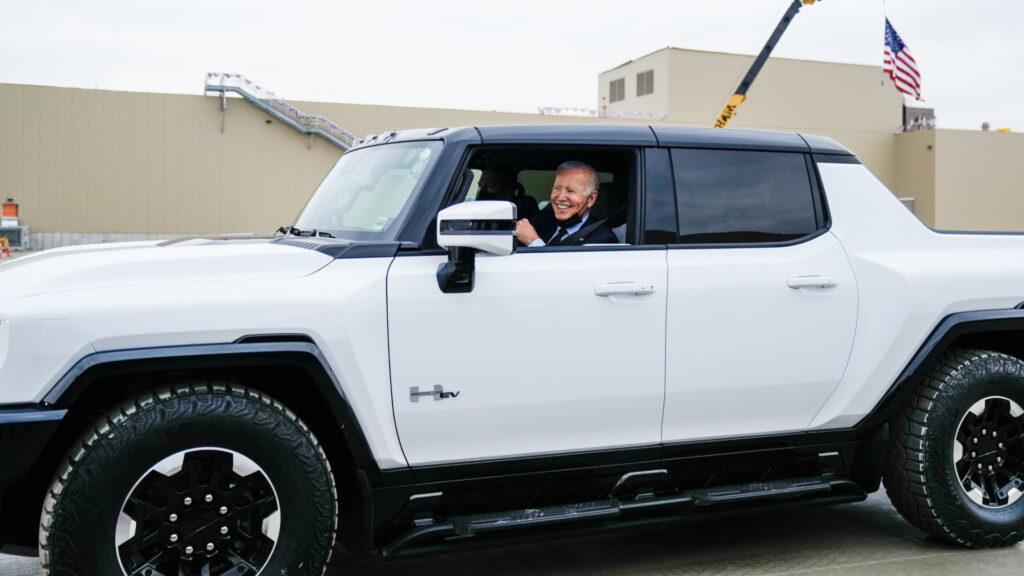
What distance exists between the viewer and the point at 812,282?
4.17 metres

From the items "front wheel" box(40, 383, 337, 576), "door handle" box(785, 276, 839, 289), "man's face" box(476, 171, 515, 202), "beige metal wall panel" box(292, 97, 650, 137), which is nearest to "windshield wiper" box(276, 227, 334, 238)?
"man's face" box(476, 171, 515, 202)

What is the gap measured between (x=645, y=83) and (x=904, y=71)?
18.1 metres

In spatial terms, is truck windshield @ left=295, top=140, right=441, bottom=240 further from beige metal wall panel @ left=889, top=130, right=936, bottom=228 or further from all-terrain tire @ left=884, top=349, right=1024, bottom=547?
beige metal wall panel @ left=889, top=130, right=936, bottom=228

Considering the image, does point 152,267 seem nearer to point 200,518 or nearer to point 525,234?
point 200,518

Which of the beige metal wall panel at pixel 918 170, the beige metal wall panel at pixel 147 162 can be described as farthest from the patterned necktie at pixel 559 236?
the beige metal wall panel at pixel 918 170

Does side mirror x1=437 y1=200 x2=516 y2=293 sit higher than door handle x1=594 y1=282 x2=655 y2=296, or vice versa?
side mirror x1=437 y1=200 x2=516 y2=293

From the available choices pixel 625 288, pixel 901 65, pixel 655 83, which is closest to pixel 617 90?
pixel 655 83

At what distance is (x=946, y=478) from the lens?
14.5 feet

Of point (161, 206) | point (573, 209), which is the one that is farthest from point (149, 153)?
point (573, 209)

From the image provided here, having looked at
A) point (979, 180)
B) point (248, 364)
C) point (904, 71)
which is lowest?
point (248, 364)

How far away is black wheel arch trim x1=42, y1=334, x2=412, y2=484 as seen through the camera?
305cm

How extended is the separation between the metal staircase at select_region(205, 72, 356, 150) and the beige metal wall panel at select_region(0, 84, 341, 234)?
0.41 meters

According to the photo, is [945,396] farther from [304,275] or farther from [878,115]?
[878,115]

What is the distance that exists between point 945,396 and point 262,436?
3003 mm
